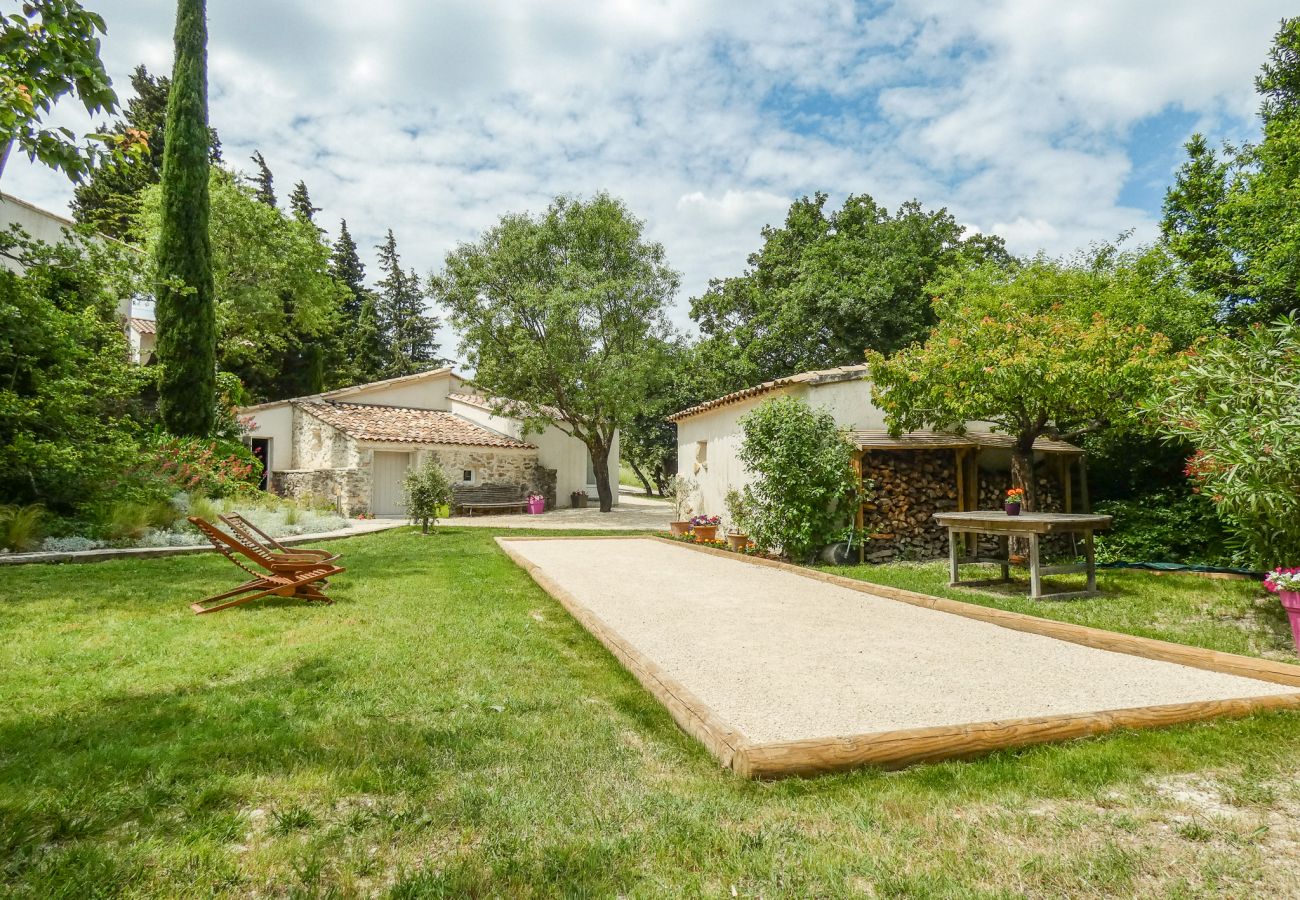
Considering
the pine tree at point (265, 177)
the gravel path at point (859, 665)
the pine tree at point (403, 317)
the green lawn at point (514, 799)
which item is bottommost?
the gravel path at point (859, 665)

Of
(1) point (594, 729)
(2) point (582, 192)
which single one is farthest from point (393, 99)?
(2) point (582, 192)

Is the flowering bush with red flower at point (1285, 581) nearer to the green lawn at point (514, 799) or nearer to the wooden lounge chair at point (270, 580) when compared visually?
the green lawn at point (514, 799)

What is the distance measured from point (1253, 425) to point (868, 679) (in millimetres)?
3893

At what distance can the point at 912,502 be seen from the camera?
1043cm

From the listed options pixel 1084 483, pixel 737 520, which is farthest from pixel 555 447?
pixel 1084 483

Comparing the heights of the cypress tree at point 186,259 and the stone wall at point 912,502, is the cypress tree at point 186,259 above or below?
above

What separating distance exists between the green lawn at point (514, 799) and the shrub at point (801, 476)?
611cm

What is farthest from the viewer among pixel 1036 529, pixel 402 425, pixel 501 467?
pixel 501 467

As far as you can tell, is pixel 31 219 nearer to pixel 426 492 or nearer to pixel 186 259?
pixel 186 259

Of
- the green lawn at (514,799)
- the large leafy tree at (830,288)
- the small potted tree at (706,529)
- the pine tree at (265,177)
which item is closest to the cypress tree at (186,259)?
the small potted tree at (706,529)

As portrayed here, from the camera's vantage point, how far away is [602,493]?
862 inches

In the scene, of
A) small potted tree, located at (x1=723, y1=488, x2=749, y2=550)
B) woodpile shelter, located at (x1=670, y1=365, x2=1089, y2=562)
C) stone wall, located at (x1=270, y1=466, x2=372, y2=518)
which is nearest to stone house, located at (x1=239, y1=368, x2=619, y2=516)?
stone wall, located at (x1=270, y1=466, x2=372, y2=518)

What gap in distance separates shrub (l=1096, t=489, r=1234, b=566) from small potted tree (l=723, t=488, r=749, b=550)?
213 inches

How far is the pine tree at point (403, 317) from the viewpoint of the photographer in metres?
38.1
